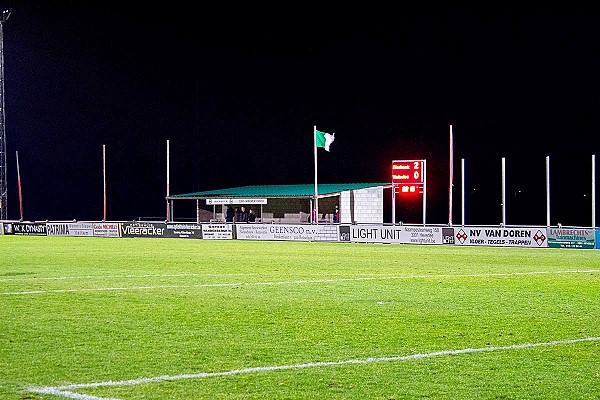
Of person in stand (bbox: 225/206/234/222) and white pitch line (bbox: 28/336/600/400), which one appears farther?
person in stand (bbox: 225/206/234/222)

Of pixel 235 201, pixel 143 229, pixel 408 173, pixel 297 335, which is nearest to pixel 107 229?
pixel 143 229

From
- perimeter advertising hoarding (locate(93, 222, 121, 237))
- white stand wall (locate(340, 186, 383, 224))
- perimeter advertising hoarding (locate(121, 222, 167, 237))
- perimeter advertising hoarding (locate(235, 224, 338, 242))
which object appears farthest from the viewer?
white stand wall (locate(340, 186, 383, 224))

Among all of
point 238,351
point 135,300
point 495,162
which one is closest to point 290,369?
point 238,351

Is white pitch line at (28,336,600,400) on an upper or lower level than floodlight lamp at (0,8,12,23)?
lower

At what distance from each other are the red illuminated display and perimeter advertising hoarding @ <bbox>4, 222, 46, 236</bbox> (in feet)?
74.7

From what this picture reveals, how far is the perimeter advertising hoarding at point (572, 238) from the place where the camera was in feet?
118

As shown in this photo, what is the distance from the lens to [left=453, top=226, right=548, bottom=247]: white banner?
36.9 meters

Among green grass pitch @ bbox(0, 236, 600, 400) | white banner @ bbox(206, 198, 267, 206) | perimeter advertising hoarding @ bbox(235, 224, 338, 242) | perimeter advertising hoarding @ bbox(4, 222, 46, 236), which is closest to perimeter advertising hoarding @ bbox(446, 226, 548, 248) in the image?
perimeter advertising hoarding @ bbox(235, 224, 338, 242)

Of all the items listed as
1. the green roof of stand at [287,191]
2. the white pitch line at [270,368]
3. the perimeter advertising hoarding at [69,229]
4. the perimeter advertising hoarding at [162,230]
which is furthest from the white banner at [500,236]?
the white pitch line at [270,368]

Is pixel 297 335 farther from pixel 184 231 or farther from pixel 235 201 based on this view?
pixel 235 201

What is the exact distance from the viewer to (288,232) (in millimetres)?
45375

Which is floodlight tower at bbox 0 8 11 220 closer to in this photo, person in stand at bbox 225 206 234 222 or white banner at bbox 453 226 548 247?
person in stand at bbox 225 206 234 222

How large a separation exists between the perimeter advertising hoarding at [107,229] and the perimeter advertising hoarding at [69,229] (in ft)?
1.46

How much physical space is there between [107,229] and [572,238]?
91.2ft
